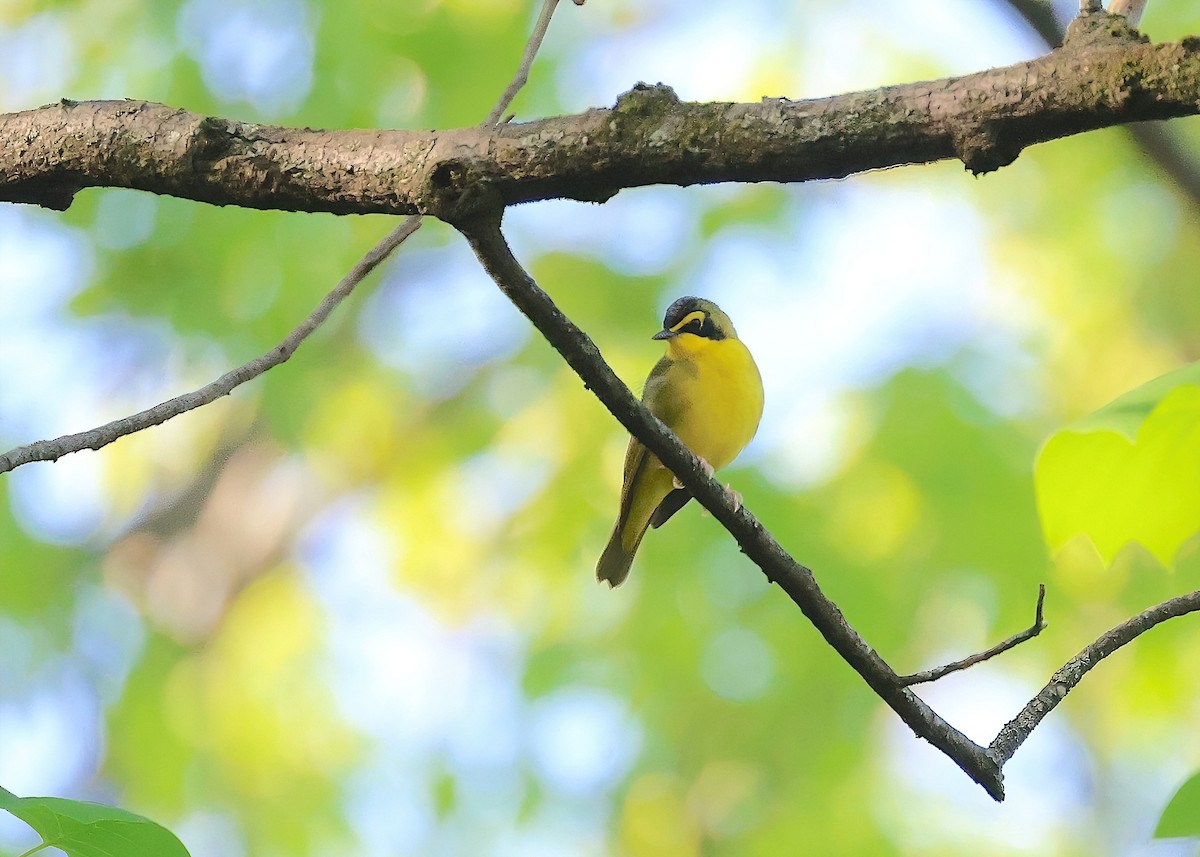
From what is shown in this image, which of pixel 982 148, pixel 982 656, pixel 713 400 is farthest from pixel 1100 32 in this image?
pixel 713 400

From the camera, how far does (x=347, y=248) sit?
971 centimetres

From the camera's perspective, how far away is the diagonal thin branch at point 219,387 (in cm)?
212

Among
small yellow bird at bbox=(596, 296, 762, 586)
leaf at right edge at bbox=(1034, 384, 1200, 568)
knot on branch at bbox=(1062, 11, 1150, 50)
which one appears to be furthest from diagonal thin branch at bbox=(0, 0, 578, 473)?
small yellow bird at bbox=(596, 296, 762, 586)

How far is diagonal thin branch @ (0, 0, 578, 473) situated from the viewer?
2.12m

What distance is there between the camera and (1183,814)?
1.67m

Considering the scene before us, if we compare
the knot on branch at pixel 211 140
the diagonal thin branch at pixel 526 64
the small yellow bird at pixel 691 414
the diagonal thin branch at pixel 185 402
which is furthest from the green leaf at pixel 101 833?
the small yellow bird at pixel 691 414

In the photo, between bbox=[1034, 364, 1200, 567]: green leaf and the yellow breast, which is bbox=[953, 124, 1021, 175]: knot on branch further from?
the yellow breast

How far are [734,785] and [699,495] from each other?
24.2ft

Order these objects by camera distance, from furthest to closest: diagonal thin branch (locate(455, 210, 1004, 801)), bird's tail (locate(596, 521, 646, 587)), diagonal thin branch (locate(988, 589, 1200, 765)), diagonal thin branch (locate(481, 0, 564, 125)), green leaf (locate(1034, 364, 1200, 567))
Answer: bird's tail (locate(596, 521, 646, 587))
diagonal thin branch (locate(481, 0, 564, 125))
diagonal thin branch (locate(988, 589, 1200, 765))
diagonal thin branch (locate(455, 210, 1004, 801))
green leaf (locate(1034, 364, 1200, 567))

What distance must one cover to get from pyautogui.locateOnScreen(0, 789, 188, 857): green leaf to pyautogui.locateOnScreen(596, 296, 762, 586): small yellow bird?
177 inches

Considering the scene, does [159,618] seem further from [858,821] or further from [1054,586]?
[1054,586]

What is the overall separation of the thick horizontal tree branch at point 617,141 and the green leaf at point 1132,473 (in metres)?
0.45

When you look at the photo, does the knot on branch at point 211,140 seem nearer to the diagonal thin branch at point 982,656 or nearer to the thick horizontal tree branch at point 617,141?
the thick horizontal tree branch at point 617,141

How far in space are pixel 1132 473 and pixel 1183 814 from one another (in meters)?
0.57
